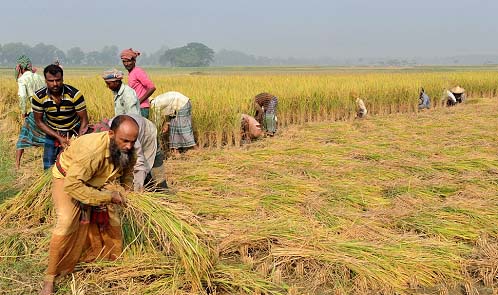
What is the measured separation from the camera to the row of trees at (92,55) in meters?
A: 106

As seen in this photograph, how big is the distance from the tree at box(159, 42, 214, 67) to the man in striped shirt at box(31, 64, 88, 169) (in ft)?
338

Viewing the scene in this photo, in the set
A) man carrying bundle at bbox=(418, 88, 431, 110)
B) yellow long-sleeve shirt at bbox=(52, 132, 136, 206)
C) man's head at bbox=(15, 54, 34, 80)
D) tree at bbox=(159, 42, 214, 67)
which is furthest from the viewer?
tree at bbox=(159, 42, 214, 67)

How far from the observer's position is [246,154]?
5336 mm

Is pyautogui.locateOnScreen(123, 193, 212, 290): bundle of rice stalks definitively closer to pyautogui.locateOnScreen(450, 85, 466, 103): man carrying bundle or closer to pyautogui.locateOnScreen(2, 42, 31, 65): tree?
pyautogui.locateOnScreen(450, 85, 466, 103): man carrying bundle

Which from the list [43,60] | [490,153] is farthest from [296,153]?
[43,60]

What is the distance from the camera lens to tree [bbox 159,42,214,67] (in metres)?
104

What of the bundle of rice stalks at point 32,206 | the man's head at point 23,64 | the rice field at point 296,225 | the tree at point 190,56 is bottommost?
the rice field at point 296,225

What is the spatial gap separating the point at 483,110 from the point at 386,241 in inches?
342

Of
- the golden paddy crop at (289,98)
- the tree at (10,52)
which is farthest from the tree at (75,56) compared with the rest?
the golden paddy crop at (289,98)

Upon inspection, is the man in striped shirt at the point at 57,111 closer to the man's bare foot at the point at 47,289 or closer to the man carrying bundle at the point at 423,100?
the man's bare foot at the point at 47,289

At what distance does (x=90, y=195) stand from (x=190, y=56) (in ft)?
349

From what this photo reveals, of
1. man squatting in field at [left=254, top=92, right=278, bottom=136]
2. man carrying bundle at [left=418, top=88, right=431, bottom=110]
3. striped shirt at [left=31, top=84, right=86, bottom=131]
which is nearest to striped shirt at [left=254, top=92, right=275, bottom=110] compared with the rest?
man squatting in field at [left=254, top=92, right=278, bottom=136]

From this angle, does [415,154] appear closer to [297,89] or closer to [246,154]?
[246,154]

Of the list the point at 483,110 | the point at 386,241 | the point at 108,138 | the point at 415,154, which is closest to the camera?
the point at 108,138
